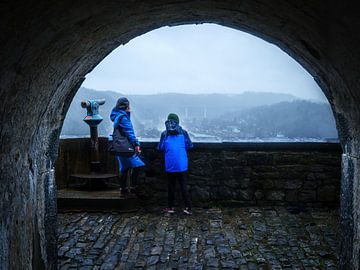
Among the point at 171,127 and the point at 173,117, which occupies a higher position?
the point at 173,117

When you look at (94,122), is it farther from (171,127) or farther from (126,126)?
(171,127)

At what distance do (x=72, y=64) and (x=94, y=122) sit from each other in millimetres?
4706

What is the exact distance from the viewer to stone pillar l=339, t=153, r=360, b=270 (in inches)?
113

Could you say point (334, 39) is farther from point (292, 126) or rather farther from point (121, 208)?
point (292, 126)

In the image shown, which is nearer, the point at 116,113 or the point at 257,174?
the point at 116,113

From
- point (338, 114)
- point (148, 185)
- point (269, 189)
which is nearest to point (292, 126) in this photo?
point (269, 189)

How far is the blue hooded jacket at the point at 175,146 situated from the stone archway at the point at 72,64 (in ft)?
10.3

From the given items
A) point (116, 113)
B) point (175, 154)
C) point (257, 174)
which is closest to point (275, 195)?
point (257, 174)

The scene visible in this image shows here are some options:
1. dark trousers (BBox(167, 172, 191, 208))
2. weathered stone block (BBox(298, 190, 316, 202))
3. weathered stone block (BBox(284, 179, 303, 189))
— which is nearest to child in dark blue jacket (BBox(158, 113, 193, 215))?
dark trousers (BBox(167, 172, 191, 208))

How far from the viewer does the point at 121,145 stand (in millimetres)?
6617

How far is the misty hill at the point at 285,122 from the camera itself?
42.9 ft

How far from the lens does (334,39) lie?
7.47 ft

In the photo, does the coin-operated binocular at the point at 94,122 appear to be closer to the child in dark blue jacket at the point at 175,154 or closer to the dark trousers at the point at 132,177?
the dark trousers at the point at 132,177

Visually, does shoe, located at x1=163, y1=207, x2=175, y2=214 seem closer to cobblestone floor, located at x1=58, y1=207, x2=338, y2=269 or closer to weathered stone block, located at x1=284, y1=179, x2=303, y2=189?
cobblestone floor, located at x1=58, y1=207, x2=338, y2=269
